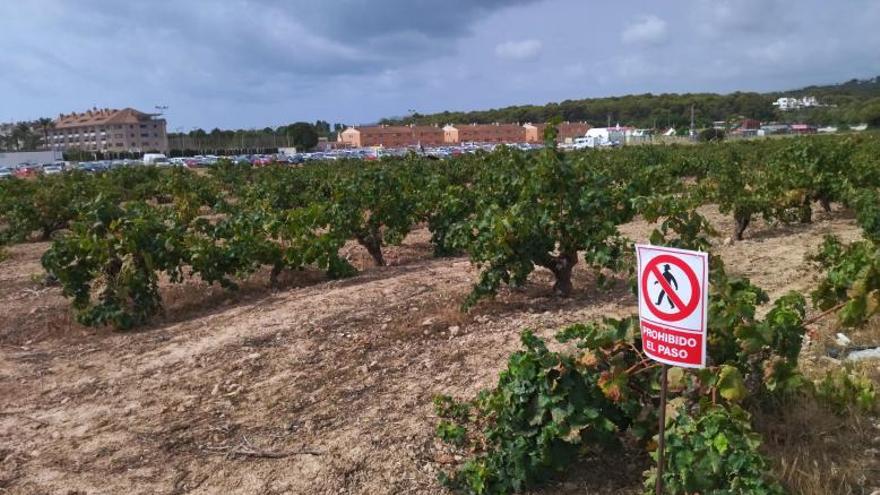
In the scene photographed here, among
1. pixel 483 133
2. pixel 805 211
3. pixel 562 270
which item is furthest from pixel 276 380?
pixel 483 133

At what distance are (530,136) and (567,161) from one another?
113541 millimetres

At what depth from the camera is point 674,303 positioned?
8.56 feet

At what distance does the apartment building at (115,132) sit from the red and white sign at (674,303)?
121 meters

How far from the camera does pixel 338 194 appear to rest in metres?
9.80

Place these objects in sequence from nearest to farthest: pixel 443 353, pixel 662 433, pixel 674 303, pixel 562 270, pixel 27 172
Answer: pixel 674 303 → pixel 662 433 → pixel 443 353 → pixel 562 270 → pixel 27 172

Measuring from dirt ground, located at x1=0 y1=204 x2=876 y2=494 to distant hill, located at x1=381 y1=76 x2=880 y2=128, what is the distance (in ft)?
316

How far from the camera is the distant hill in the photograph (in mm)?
111538

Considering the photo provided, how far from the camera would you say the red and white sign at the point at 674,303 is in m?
2.52

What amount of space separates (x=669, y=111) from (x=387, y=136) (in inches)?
2056

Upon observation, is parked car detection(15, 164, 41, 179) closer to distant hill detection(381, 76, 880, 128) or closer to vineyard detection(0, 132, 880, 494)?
vineyard detection(0, 132, 880, 494)

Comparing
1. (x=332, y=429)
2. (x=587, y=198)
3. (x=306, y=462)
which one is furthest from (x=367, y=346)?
(x=587, y=198)

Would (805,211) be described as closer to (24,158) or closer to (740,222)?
(740,222)

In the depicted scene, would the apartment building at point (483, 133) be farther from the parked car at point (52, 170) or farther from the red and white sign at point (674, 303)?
the red and white sign at point (674, 303)

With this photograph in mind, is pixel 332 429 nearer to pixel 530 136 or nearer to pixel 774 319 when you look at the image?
pixel 774 319
